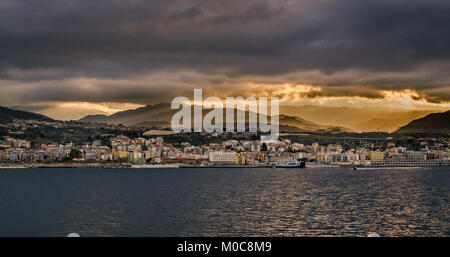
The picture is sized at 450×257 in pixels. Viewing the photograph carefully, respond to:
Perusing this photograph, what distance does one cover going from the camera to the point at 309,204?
39.6 metres

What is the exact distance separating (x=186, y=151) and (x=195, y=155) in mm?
6474

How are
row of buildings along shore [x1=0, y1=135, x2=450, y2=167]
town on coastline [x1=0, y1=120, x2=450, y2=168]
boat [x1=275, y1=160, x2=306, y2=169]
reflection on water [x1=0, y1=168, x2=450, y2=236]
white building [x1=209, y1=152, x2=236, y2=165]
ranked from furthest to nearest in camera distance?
white building [x1=209, y1=152, x2=236, y2=165], row of buildings along shore [x1=0, y1=135, x2=450, y2=167], town on coastline [x1=0, y1=120, x2=450, y2=168], boat [x1=275, y1=160, x2=306, y2=169], reflection on water [x1=0, y1=168, x2=450, y2=236]

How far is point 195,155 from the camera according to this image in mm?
154750

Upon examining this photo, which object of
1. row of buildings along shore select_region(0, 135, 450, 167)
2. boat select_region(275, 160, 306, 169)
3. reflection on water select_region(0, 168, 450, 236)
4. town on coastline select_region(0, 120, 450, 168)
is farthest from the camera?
row of buildings along shore select_region(0, 135, 450, 167)

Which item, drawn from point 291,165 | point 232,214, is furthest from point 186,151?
point 232,214

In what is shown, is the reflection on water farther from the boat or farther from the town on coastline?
the town on coastline

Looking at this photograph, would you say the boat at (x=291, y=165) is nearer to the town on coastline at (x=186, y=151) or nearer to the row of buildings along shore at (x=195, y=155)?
the town on coastline at (x=186, y=151)

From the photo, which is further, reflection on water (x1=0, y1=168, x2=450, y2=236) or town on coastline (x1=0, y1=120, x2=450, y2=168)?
town on coastline (x1=0, y1=120, x2=450, y2=168)

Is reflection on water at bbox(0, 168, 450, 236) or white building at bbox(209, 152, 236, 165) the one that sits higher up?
white building at bbox(209, 152, 236, 165)

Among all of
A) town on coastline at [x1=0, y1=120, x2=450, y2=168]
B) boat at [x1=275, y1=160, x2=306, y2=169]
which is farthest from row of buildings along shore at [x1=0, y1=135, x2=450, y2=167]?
boat at [x1=275, y1=160, x2=306, y2=169]

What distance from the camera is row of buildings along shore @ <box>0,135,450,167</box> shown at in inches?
5807

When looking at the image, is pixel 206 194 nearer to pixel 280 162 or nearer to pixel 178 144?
pixel 280 162

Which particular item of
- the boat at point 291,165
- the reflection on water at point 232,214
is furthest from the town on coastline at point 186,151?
the reflection on water at point 232,214

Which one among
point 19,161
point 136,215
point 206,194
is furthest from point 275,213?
point 19,161
